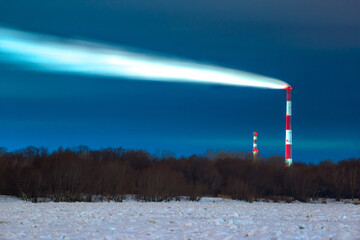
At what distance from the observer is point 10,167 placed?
38.9 m

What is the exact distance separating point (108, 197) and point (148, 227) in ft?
75.8

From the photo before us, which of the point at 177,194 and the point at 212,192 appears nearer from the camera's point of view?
the point at 177,194

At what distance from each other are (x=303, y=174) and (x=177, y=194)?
56.1ft

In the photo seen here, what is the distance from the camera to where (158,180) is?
126 ft

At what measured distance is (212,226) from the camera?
574 inches

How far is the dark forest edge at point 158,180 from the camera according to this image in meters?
36.1

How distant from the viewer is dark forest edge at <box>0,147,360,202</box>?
118ft

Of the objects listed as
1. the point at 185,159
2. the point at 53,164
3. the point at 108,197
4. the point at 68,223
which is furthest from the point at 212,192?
the point at 68,223

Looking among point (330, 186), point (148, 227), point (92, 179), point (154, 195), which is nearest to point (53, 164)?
point (92, 179)

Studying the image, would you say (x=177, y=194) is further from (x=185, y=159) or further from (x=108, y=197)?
(x=185, y=159)

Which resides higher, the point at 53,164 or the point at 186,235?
the point at 53,164

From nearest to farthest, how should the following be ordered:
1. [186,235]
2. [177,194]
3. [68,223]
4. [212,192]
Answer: [186,235] → [68,223] → [177,194] → [212,192]

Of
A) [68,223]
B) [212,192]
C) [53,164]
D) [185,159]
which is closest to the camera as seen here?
[68,223]

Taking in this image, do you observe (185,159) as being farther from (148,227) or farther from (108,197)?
(148,227)
